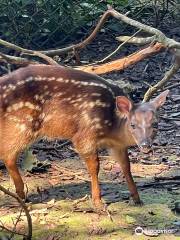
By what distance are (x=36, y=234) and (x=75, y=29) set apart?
162 inches

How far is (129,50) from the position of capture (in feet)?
27.2

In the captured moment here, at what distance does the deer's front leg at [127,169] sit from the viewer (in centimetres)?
482

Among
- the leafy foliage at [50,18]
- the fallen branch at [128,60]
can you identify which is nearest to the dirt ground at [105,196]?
the fallen branch at [128,60]

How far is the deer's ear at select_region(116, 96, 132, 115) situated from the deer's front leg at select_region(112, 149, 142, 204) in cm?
36

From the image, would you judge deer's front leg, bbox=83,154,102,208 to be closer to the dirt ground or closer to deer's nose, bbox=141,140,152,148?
the dirt ground

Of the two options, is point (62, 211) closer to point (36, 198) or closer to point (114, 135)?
point (36, 198)

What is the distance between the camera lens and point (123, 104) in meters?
4.70

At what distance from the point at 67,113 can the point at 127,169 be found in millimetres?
614

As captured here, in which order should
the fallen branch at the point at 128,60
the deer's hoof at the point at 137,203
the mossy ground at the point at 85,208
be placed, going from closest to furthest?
the mossy ground at the point at 85,208 → the deer's hoof at the point at 137,203 → the fallen branch at the point at 128,60

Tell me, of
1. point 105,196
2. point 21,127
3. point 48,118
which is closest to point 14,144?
point 21,127

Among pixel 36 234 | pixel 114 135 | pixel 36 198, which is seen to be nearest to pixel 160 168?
pixel 114 135

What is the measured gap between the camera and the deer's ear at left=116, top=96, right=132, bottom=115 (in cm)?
466

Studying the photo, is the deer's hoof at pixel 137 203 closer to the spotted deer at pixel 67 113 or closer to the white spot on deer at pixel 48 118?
the spotted deer at pixel 67 113

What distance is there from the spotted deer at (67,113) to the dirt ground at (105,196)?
17 cm
